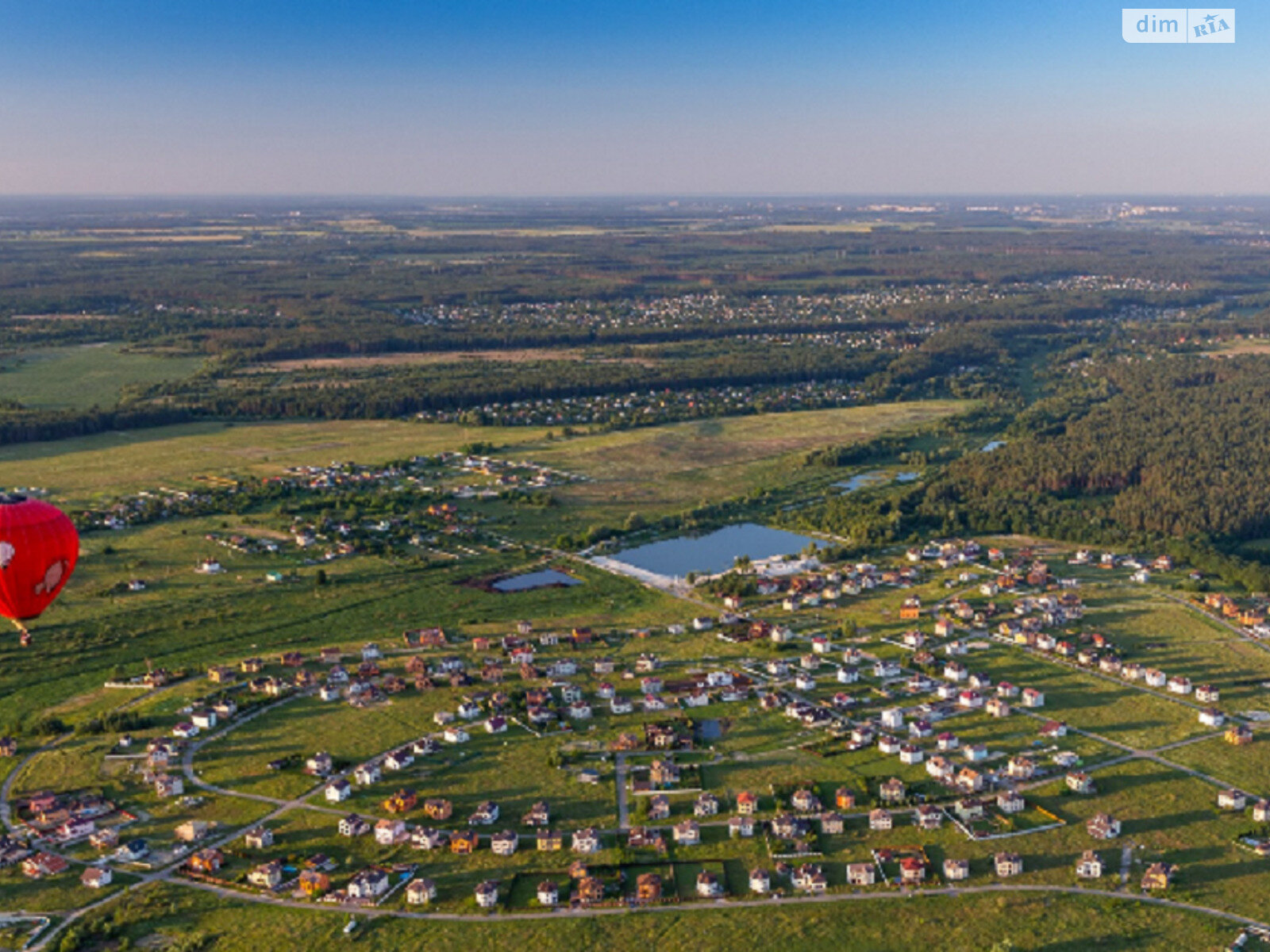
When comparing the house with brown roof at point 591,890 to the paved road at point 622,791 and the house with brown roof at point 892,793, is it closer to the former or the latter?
the paved road at point 622,791

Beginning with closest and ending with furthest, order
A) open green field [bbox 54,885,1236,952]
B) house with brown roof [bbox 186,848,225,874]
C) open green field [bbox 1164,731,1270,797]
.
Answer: open green field [bbox 54,885,1236,952], house with brown roof [bbox 186,848,225,874], open green field [bbox 1164,731,1270,797]

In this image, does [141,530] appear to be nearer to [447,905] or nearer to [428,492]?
[428,492]

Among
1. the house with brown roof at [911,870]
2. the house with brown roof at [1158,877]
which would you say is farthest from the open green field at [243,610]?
the house with brown roof at [1158,877]

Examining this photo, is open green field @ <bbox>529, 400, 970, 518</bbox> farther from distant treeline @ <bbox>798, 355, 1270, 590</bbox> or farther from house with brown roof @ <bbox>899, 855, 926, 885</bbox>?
house with brown roof @ <bbox>899, 855, 926, 885</bbox>

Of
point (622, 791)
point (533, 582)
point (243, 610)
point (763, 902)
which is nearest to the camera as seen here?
point (763, 902)

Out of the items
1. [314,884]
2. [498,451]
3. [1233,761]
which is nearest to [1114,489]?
[1233,761]

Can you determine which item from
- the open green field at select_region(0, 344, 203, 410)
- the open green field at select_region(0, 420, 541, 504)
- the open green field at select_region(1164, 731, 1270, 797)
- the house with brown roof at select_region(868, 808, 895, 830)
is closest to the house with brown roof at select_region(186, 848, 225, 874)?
the house with brown roof at select_region(868, 808, 895, 830)

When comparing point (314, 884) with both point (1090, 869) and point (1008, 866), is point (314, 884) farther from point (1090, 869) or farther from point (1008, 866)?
point (1090, 869)

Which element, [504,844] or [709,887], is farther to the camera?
[504,844]
